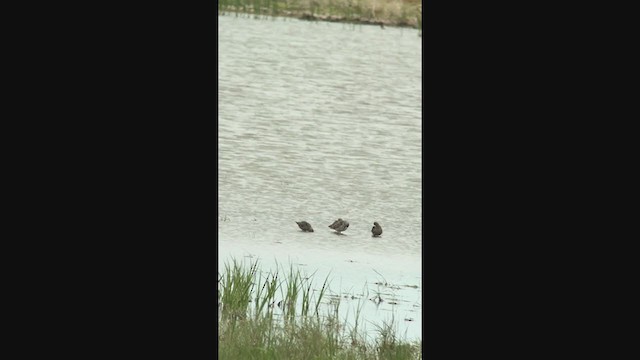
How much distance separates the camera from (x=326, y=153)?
8.45m

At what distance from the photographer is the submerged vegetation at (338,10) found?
502 inches

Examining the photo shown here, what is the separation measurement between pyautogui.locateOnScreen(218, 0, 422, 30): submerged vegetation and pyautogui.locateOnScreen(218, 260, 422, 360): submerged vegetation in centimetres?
802

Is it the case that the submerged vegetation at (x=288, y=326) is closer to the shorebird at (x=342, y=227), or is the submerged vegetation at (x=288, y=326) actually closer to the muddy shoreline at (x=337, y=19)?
the shorebird at (x=342, y=227)

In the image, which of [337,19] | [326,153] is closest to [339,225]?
[326,153]

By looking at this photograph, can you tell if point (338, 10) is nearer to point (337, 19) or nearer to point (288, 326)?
point (337, 19)

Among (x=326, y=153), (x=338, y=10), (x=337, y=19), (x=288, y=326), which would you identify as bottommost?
(x=288, y=326)

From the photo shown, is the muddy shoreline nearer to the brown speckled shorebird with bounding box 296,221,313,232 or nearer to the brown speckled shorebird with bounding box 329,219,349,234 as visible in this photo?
the brown speckled shorebird with bounding box 329,219,349,234

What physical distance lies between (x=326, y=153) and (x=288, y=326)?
403 cm

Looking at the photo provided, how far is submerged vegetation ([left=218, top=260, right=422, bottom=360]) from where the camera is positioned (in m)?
4.16

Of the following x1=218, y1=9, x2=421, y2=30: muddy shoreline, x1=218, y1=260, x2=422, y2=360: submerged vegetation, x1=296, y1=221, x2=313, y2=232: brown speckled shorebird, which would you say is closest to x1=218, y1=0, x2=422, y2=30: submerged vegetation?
x1=218, y1=9, x2=421, y2=30: muddy shoreline
